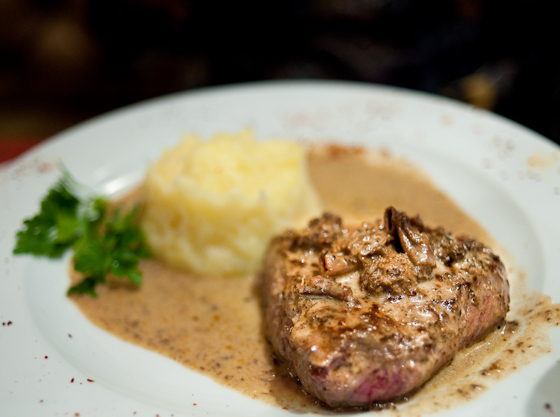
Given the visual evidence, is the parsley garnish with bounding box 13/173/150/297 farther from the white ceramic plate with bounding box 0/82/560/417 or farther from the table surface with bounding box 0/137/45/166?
the table surface with bounding box 0/137/45/166

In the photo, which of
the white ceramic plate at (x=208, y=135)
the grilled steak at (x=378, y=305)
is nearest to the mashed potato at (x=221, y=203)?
the grilled steak at (x=378, y=305)

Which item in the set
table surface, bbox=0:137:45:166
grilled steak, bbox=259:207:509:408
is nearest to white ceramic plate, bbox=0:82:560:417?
A: grilled steak, bbox=259:207:509:408

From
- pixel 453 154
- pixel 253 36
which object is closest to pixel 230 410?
pixel 453 154

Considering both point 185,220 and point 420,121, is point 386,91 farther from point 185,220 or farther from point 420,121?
point 185,220

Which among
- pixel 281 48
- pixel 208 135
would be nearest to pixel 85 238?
pixel 208 135

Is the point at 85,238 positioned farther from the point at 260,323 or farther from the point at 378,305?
the point at 378,305

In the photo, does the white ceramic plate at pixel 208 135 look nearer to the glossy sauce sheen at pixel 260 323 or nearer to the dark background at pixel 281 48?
the glossy sauce sheen at pixel 260 323
